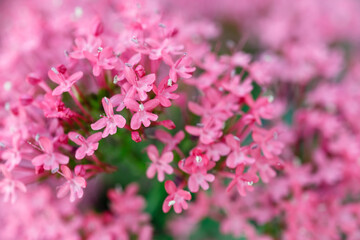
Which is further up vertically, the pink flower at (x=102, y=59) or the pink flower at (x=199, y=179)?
the pink flower at (x=102, y=59)

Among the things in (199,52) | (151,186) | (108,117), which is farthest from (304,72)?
(108,117)

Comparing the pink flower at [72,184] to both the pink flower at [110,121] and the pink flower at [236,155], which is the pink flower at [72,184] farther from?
the pink flower at [236,155]

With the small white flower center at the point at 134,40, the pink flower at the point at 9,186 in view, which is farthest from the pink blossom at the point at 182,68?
the pink flower at the point at 9,186

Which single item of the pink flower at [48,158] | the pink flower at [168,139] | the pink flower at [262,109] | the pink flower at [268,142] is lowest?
the pink flower at [48,158]

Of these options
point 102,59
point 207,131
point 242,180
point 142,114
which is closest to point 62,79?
point 102,59

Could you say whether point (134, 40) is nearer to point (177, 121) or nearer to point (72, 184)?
point (72, 184)

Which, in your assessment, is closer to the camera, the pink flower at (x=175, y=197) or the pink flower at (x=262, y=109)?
the pink flower at (x=175, y=197)

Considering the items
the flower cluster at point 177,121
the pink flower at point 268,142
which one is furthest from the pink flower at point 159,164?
the pink flower at point 268,142

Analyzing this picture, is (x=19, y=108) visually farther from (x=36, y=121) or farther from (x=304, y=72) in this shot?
(x=304, y=72)
